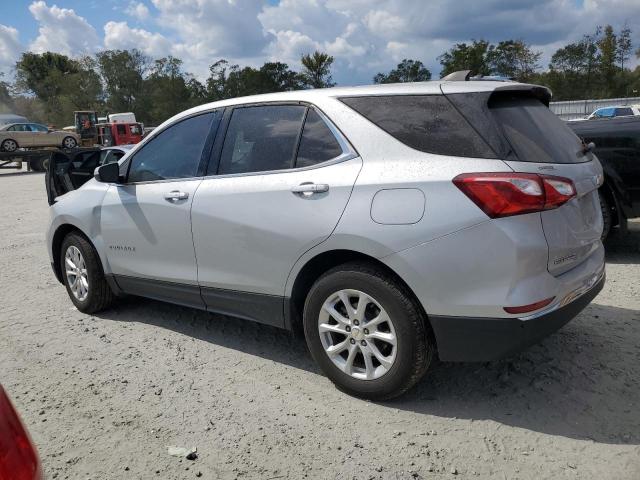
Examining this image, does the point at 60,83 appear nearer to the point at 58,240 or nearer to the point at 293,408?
the point at 58,240

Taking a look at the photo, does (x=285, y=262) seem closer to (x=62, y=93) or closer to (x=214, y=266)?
(x=214, y=266)

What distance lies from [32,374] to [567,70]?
2174 inches

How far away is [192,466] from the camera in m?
2.67

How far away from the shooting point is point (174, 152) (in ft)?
13.5

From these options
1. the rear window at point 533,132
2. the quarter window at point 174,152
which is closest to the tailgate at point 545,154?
the rear window at point 533,132

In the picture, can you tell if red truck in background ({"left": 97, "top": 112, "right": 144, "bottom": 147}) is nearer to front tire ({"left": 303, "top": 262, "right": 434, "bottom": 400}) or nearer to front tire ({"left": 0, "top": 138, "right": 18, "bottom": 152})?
front tire ({"left": 0, "top": 138, "right": 18, "bottom": 152})

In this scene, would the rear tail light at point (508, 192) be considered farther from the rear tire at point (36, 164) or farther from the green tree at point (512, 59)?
the green tree at point (512, 59)

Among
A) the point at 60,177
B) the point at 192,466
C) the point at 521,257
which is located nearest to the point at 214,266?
the point at 192,466

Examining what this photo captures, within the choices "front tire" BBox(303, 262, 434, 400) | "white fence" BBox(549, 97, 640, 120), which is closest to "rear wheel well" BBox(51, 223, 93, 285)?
"front tire" BBox(303, 262, 434, 400)

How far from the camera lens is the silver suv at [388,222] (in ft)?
8.73

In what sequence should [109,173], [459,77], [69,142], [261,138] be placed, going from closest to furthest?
[459,77]
[261,138]
[109,173]
[69,142]

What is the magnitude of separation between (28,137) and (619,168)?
30.0 metres

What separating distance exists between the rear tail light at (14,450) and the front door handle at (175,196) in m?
2.47

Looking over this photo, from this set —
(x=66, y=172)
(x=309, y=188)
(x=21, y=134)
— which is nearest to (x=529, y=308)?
(x=309, y=188)
